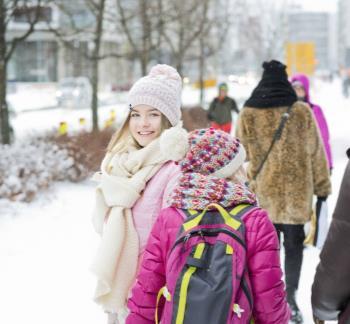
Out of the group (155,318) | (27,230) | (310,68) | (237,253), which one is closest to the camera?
(237,253)

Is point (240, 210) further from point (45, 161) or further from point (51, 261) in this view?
point (45, 161)

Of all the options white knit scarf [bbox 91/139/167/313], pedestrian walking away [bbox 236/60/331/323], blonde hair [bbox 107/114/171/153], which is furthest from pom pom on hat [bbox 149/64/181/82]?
pedestrian walking away [bbox 236/60/331/323]

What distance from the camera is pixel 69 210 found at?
8.44 metres

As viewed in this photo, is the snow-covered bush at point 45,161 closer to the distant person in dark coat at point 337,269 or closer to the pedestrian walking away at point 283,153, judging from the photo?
the pedestrian walking away at point 283,153

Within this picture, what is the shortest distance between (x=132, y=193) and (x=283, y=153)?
6.56 ft

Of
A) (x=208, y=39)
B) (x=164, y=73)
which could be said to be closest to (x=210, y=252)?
(x=164, y=73)

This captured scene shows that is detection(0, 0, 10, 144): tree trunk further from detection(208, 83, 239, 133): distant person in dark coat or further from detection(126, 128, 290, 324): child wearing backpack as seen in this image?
detection(126, 128, 290, 324): child wearing backpack

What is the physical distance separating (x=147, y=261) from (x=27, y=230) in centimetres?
520

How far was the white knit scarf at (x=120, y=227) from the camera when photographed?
2881mm

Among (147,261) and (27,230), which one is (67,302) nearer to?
(27,230)

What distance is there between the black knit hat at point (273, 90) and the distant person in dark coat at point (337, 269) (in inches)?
95.6

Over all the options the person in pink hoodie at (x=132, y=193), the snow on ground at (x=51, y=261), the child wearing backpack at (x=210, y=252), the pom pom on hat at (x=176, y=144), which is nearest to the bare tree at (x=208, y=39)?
the snow on ground at (x=51, y=261)

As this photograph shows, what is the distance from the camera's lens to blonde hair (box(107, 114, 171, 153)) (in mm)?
3156

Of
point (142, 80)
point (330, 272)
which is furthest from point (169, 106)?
point (330, 272)
